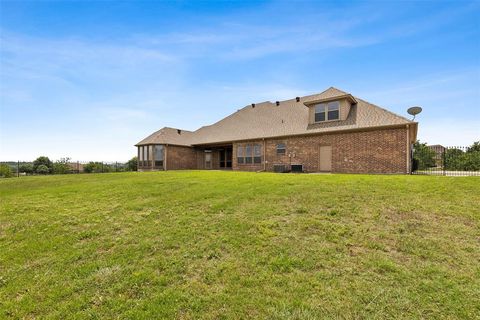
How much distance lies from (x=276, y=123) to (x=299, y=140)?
381 cm

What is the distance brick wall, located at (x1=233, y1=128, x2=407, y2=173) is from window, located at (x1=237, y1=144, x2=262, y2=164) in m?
1.30

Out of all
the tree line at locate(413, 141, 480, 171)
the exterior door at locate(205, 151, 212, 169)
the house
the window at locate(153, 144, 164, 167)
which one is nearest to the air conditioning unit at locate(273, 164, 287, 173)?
the house

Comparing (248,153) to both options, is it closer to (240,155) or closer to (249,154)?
(249,154)

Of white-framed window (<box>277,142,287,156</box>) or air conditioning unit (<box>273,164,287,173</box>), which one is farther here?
white-framed window (<box>277,142,287,156</box>)

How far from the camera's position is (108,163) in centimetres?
3212

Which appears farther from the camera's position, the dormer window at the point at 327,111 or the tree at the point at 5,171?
the tree at the point at 5,171

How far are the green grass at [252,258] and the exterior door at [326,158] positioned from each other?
9.87 metres

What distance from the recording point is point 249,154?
21766 millimetres

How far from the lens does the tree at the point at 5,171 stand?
1040 inches

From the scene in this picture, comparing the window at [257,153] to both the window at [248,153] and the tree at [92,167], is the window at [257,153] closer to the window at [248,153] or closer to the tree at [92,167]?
the window at [248,153]

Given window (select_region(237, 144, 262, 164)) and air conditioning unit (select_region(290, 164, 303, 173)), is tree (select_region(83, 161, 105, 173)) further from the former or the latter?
air conditioning unit (select_region(290, 164, 303, 173))

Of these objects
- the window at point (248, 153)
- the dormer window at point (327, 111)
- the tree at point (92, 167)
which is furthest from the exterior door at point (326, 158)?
the tree at point (92, 167)

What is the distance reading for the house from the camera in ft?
49.4

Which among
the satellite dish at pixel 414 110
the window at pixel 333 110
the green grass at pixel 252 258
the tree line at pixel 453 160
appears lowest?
the green grass at pixel 252 258
